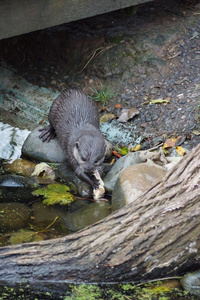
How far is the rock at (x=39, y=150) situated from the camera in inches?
172

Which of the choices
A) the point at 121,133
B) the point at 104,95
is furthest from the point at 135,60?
the point at 121,133

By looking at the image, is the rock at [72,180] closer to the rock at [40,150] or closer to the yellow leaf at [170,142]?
the rock at [40,150]

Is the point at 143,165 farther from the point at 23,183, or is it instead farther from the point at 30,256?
the point at 30,256

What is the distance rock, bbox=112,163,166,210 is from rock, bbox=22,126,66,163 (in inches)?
40.5

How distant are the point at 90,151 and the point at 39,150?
83 centimetres

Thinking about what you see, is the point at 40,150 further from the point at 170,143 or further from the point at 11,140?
the point at 170,143

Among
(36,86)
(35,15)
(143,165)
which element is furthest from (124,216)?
(36,86)

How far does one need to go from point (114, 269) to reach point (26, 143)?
87.6 inches

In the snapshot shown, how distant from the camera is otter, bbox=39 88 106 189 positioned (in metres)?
3.75

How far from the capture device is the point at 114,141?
447 centimetres

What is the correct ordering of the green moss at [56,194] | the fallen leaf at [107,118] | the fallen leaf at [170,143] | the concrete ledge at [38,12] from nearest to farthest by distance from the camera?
1. the green moss at [56,194]
2. the concrete ledge at [38,12]
3. the fallen leaf at [170,143]
4. the fallen leaf at [107,118]

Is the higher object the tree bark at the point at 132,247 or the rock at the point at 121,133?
the tree bark at the point at 132,247

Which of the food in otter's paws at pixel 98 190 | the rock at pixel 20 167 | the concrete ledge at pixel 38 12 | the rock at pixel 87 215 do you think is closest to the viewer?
the rock at pixel 87 215

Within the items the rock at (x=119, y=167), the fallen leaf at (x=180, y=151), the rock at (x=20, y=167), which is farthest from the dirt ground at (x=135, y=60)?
the rock at (x=20, y=167)
